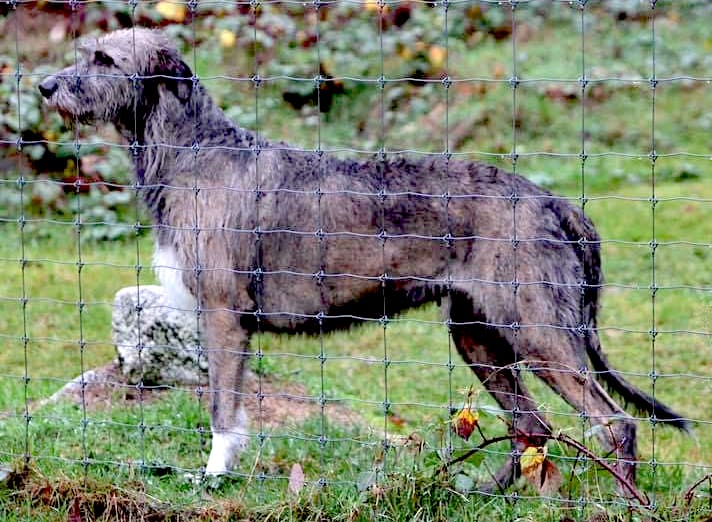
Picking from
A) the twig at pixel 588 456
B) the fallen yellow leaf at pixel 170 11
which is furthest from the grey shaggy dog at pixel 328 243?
the fallen yellow leaf at pixel 170 11

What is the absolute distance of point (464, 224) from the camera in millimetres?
5652

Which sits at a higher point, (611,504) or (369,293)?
(369,293)

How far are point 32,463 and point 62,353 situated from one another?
9.68 feet

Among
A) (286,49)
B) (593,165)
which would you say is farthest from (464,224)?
(286,49)

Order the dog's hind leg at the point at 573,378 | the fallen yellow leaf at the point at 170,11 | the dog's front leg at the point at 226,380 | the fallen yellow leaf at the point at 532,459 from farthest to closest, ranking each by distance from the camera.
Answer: the fallen yellow leaf at the point at 170,11, the dog's front leg at the point at 226,380, the dog's hind leg at the point at 573,378, the fallen yellow leaf at the point at 532,459

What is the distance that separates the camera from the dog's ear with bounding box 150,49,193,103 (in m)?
5.96

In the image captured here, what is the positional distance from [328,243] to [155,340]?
1.68 m

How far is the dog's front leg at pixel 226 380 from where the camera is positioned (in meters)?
5.86

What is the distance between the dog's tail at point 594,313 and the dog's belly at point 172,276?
191cm

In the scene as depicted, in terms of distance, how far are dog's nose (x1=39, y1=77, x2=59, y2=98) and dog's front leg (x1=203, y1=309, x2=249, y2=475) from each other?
4.41ft

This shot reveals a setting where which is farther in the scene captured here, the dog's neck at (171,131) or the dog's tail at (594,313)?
the dog's neck at (171,131)

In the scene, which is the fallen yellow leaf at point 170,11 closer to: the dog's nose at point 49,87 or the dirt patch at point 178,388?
the dirt patch at point 178,388

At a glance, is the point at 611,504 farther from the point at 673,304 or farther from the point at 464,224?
the point at 673,304

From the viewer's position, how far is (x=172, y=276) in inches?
233
